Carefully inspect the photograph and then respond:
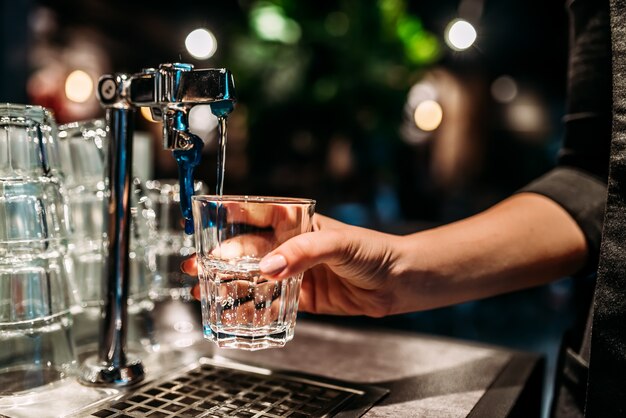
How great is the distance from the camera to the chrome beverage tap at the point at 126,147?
73 centimetres

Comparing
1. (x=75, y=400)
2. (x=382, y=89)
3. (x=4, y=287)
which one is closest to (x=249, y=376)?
(x=75, y=400)

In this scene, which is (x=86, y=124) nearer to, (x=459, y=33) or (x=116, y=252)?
(x=116, y=252)

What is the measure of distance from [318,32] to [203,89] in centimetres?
364

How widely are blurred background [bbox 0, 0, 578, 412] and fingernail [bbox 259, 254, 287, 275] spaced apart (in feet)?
5.37

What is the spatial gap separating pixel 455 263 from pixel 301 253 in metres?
0.38

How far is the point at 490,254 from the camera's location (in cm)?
96

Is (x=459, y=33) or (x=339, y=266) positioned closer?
(x=339, y=266)

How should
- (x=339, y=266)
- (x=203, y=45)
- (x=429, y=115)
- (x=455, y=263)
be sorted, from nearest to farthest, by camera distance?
(x=339, y=266), (x=455, y=263), (x=203, y=45), (x=429, y=115)

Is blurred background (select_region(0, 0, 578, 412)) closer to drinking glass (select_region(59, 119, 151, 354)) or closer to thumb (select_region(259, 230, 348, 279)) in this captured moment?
drinking glass (select_region(59, 119, 151, 354))

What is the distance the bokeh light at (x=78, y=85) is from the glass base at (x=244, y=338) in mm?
4250

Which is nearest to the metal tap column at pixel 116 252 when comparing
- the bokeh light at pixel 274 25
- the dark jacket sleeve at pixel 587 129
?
the dark jacket sleeve at pixel 587 129

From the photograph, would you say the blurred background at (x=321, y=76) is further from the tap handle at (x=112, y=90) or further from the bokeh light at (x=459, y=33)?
the tap handle at (x=112, y=90)

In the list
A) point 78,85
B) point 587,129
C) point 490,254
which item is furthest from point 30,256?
point 78,85

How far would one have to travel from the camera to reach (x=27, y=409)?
0.74 meters
